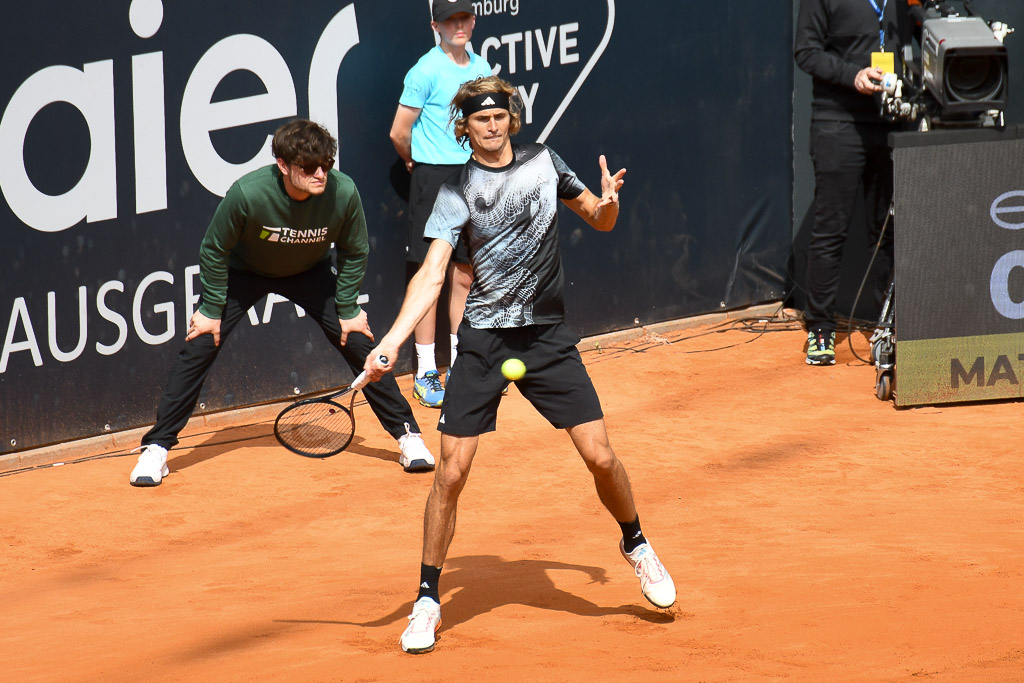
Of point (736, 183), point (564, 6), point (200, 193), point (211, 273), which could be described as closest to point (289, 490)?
point (211, 273)

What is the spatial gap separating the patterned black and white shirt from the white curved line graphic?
179 inches

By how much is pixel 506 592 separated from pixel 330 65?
14.0 ft

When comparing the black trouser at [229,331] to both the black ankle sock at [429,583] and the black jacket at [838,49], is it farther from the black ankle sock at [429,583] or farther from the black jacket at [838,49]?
the black jacket at [838,49]

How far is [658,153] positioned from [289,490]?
452cm

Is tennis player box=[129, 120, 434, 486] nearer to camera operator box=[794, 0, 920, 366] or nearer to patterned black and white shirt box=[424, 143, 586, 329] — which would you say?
patterned black and white shirt box=[424, 143, 586, 329]

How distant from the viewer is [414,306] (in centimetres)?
488

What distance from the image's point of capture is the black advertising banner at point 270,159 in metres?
7.46

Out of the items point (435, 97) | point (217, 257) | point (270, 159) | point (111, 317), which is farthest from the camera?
A: point (435, 97)

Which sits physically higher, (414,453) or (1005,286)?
(1005,286)

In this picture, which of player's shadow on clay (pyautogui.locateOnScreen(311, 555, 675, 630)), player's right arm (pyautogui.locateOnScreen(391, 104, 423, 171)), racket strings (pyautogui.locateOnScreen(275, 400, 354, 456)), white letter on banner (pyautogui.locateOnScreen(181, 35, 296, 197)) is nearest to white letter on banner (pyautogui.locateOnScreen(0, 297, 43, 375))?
white letter on banner (pyautogui.locateOnScreen(181, 35, 296, 197))

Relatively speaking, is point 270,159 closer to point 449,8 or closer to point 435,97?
point 435,97

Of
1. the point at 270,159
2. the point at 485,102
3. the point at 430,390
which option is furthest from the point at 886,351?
the point at 485,102

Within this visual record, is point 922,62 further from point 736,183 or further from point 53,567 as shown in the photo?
point 53,567

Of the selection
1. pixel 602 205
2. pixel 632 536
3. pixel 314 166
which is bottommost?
pixel 632 536
